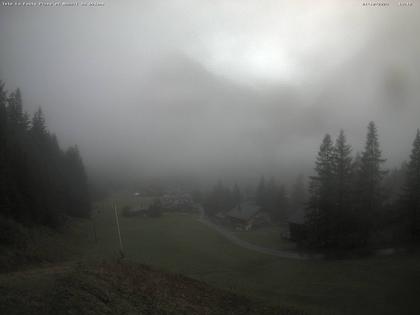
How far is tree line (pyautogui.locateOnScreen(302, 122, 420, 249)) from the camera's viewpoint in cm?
2733

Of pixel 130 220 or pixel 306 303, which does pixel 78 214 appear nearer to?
pixel 130 220

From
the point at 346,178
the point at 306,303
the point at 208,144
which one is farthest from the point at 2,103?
the point at 346,178

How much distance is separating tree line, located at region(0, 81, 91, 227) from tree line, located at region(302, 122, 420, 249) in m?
21.3

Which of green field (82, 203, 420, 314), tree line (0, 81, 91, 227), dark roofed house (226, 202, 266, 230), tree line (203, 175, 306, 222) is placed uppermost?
tree line (0, 81, 91, 227)

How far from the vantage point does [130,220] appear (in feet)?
92.9

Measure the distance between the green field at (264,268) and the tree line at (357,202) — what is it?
400cm

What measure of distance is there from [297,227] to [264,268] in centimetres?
980

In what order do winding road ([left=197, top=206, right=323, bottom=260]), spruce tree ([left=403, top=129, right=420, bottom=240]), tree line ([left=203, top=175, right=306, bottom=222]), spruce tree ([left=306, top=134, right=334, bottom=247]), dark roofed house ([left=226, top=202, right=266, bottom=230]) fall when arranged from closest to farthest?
1. winding road ([left=197, top=206, right=323, bottom=260])
2. spruce tree ([left=403, top=129, right=420, bottom=240])
3. spruce tree ([left=306, top=134, right=334, bottom=247])
4. dark roofed house ([left=226, top=202, right=266, bottom=230])
5. tree line ([left=203, top=175, right=306, bottom=222])

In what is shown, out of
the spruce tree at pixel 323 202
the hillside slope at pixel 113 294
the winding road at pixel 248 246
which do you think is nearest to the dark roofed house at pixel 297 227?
the spruce tree at pixel 323 202

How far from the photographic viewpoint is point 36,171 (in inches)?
1094

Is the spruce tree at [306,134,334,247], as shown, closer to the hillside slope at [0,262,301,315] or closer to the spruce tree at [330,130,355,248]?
the spruce tree at [330,130,355,248]

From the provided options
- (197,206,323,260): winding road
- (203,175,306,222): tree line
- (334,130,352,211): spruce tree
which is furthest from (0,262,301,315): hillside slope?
(203,175,306,222): tree line

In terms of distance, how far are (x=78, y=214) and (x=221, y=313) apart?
1945 centimetres

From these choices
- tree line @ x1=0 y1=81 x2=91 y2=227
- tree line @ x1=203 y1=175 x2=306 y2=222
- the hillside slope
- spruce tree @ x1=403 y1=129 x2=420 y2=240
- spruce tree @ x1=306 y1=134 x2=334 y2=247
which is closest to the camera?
the hillside slope
